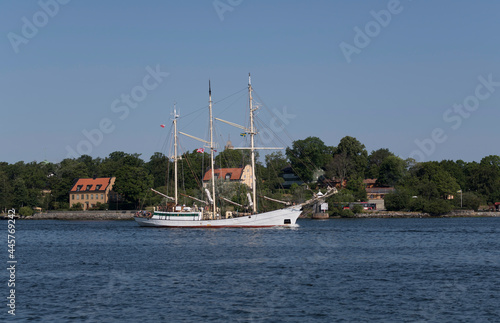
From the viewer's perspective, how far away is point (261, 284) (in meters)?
33.6

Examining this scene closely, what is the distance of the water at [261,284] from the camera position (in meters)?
26.2

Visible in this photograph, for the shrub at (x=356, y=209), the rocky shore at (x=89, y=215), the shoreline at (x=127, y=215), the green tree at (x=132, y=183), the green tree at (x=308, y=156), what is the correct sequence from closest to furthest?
the shoreline at (x=127, y=215) → the shrub at (x=356, y=209) → the rocky shore at (x=89, y=215) → the green tree at (x=132, y=183) → the green tree at (x=308, y=156)

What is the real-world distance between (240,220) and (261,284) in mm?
54566

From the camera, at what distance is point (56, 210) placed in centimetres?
16425

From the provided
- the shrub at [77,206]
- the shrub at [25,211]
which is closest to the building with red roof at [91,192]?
the shrub at [77,206]

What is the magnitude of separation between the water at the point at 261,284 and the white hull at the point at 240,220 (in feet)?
103

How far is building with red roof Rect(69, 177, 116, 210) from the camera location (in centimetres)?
16550

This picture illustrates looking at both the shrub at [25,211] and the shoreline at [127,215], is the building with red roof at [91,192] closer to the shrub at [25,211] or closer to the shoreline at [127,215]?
the shoreline at [127,215]

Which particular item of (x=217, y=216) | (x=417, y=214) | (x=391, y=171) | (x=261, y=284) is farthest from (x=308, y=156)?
(x=261, y=284)

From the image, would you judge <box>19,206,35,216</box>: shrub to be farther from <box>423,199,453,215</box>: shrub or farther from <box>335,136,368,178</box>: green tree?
<box>423,199,453,215</box>: shrub

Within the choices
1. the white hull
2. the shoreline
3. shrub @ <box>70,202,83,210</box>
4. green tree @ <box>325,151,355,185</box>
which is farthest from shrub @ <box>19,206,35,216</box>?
green tree @ <box>325,151,355,185</box>

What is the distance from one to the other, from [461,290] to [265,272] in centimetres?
1217

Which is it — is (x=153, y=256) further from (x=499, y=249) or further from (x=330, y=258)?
(x=499, y=249)

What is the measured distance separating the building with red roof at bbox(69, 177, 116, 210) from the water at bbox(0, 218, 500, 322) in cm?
11087
